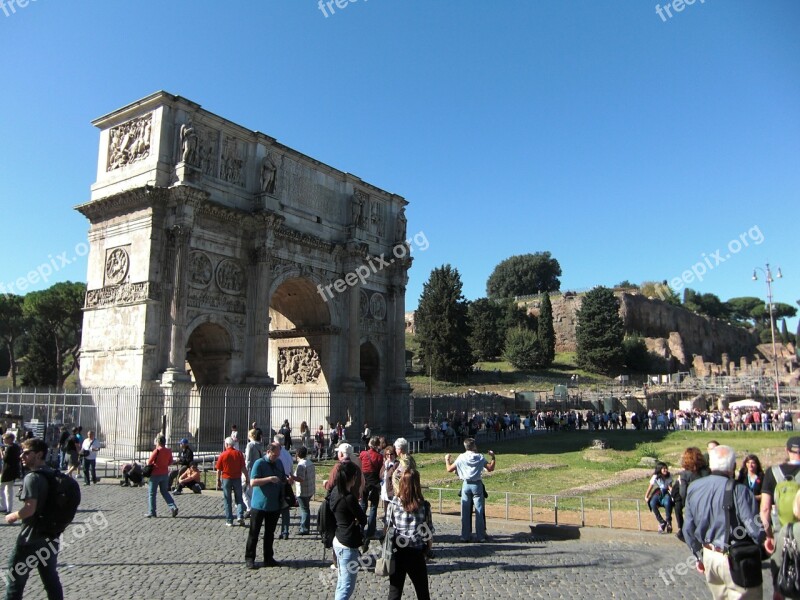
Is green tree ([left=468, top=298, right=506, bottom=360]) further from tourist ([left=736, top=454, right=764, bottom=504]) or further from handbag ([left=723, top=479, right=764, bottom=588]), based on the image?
handbag ([left=723, top=479, right=764, bottom=588])

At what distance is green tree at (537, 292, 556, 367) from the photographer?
6988 centimetres

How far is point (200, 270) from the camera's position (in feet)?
71.4

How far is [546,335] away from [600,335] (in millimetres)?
6033

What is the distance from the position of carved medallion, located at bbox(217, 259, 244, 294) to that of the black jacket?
18174mm

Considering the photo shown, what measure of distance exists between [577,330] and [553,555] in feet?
220

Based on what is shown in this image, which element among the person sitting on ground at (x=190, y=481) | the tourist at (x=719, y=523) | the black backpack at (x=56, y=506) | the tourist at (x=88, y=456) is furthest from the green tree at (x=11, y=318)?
the tourist at (x=719, y=523)

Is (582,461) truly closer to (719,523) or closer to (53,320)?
(719,523)

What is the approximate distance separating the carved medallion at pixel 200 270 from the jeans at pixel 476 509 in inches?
603

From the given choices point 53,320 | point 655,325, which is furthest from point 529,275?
point 53,320

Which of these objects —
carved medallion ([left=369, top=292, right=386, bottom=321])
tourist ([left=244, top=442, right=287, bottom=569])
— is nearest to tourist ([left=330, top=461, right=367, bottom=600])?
tourist ([left=244, top=442, right=287, bottom=569])

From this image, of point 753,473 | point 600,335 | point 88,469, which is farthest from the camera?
point 600,335

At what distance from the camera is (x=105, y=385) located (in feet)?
67.1

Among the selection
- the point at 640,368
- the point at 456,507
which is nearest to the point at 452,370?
the point at 640,368

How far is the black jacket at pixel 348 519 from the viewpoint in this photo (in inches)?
207
